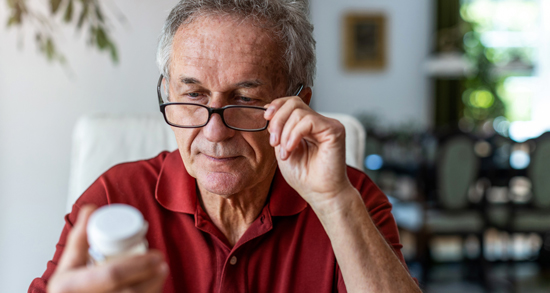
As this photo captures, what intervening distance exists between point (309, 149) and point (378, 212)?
33cm

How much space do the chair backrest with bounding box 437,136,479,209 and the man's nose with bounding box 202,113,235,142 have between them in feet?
8.12

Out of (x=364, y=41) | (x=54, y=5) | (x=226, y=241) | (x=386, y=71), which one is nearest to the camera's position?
(x=226, y=241)

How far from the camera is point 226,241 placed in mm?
1074

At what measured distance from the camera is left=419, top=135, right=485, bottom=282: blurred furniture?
10.2 ft

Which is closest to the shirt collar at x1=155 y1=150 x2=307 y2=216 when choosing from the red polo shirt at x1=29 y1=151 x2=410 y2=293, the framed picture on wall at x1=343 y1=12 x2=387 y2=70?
the red polo shirt at x1=29 y1=151 x2=410 y2=293

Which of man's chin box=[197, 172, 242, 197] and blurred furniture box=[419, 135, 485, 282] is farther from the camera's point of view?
blurred furniture box=[419, 135, 485, 282]

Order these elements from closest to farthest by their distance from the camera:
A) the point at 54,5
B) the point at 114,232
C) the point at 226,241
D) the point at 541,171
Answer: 1. the point at 114,232
2. the point at 226,241
3. the point at 54,5
4. the point at 541,171

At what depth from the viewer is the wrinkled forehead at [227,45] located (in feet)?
3.06

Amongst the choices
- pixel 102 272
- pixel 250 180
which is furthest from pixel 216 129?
pixel 102 272

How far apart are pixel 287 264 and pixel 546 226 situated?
278cm

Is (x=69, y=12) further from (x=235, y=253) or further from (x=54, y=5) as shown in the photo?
(x=235, y=253)

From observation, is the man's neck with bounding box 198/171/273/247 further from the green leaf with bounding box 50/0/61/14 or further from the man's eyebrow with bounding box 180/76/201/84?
the green leaf with bounding box 50/0/61/14

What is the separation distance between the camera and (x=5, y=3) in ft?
6.45

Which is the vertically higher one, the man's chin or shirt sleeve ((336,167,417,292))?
the man's chin
